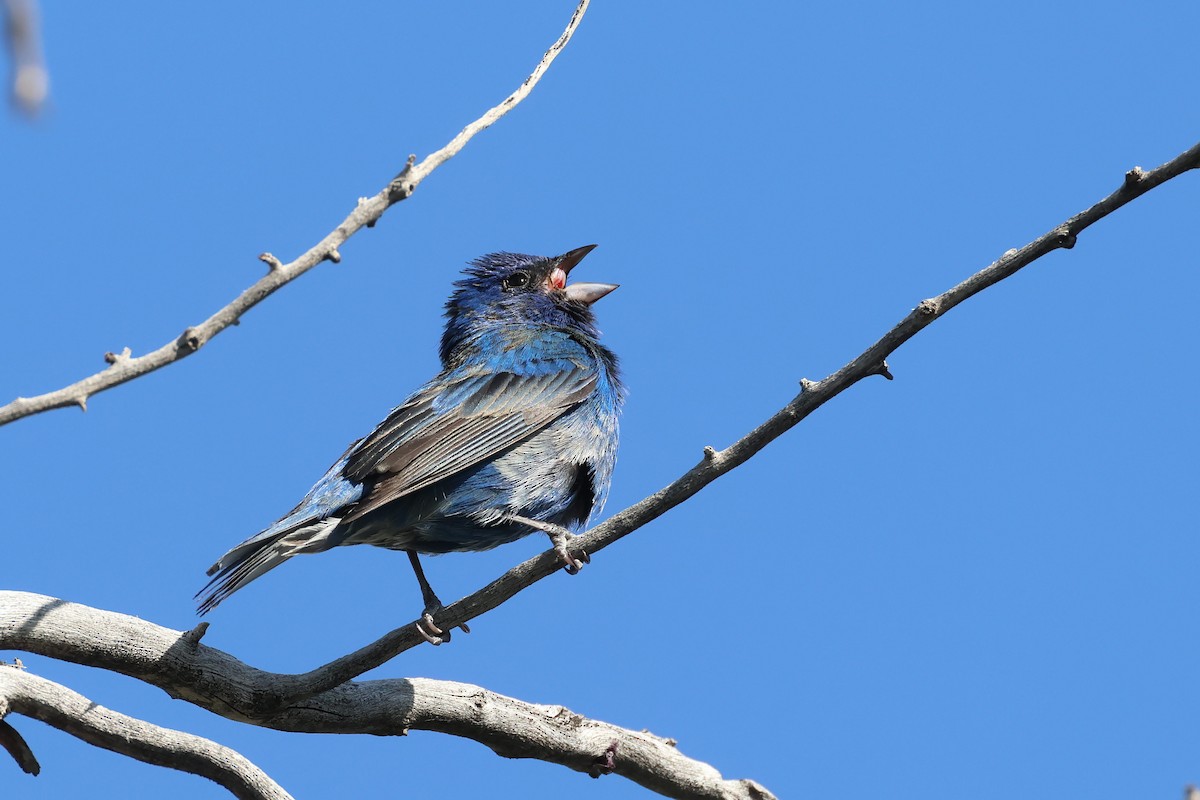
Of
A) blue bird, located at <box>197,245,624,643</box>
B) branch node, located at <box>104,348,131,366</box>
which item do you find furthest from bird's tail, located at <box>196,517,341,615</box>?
branch node, located at <box>104,348,131,366</box>

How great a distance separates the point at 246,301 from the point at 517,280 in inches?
221

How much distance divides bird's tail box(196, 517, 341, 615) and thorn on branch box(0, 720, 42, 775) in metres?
0.95

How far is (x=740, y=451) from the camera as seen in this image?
5.01m

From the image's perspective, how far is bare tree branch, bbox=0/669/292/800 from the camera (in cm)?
531

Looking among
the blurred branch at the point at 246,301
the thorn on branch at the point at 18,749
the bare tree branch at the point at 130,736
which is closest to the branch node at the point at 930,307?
the blurred branch at the point at 246,301

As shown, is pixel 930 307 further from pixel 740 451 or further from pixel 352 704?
pixel 352 704

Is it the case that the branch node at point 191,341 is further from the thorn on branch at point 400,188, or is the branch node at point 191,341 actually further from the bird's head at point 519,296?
the bird's head at point 519,296

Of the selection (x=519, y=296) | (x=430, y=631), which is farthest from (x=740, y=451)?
(x=519, y=296)

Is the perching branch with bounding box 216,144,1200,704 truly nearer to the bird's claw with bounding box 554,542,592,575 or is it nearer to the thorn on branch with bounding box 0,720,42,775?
the bird's claw with bounding box 554,542,592,575

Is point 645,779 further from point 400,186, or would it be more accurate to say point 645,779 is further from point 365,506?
point 400,186

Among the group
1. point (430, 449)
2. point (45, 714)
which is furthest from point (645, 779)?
point (45, 714)

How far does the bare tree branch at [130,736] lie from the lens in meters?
5.31

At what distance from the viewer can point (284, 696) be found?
5.64m

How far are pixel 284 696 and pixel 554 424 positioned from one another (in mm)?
2623
